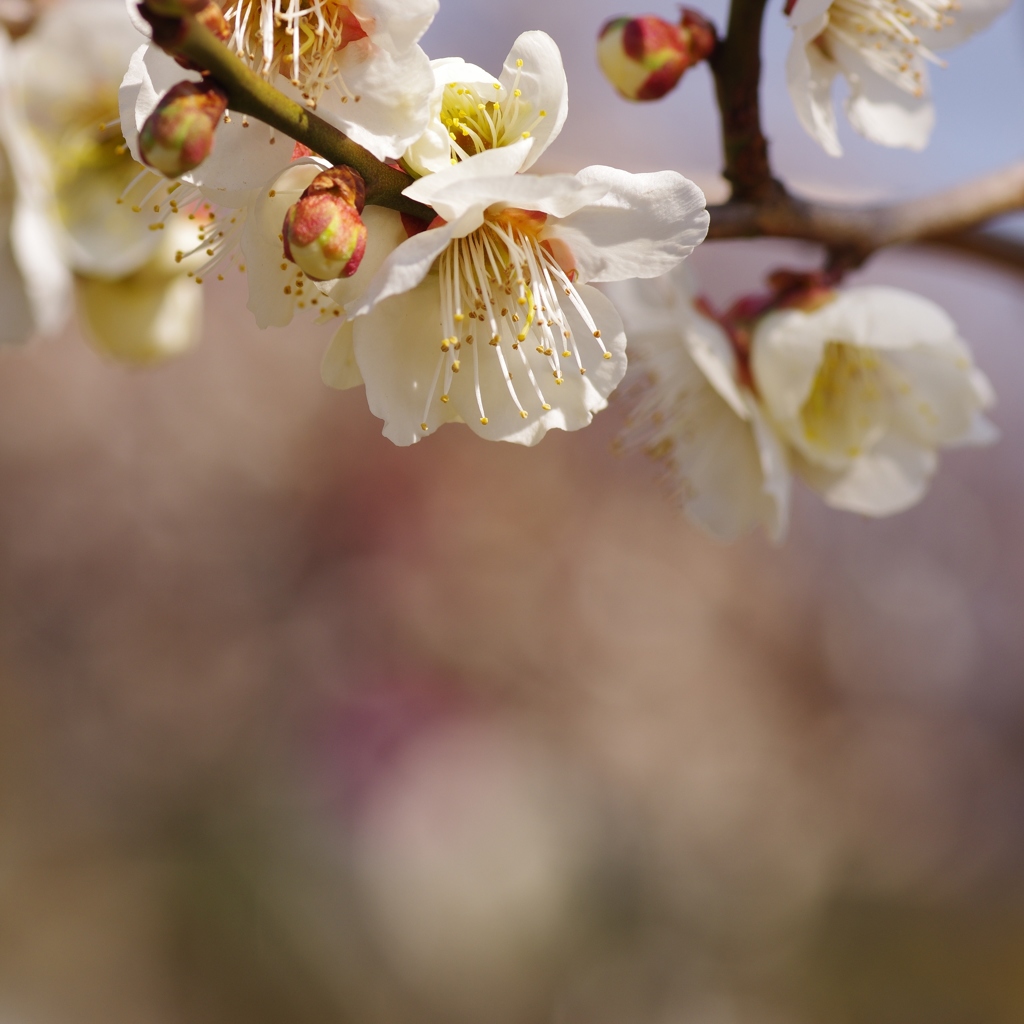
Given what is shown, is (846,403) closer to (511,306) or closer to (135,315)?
(511,306)

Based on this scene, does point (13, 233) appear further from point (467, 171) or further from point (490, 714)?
point (490, 714)

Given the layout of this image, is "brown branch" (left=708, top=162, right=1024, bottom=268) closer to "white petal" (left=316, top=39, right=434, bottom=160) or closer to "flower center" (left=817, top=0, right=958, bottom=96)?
"flower center" (left=817, top=0, right=958, bottom=96)

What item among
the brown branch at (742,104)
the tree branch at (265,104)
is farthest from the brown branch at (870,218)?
the tree branch at (265,104)

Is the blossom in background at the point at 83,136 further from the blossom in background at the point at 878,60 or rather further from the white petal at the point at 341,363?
the blossom in background at the point at 878,60

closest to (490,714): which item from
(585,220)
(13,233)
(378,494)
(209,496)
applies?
(378,494)

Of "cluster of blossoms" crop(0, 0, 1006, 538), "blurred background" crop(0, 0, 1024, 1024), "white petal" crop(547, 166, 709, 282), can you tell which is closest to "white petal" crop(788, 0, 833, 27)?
"cluster of blossoms" crop(0, 0, 1006, 538)
